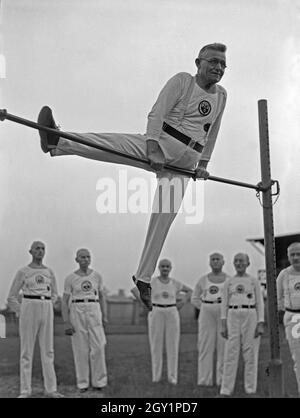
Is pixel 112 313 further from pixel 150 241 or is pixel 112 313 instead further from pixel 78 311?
pixel 150 241

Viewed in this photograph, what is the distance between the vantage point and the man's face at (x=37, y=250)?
6.12m

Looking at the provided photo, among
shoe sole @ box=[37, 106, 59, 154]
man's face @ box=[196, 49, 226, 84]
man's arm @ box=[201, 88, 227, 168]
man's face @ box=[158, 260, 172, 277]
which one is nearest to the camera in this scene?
shoe sole @ box=[37, 106, 59, 154]

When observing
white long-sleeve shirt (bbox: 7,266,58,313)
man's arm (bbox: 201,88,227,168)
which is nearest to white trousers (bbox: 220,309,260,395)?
white long-sleeve shirt (bbox: 7,266,58,313)

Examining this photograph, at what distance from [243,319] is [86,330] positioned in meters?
1.53

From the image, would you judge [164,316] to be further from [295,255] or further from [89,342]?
[295,255]

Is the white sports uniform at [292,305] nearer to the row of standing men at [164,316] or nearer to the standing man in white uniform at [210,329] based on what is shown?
the row of standing men at [164,316]

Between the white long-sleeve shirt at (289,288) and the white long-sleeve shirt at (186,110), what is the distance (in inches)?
95.2

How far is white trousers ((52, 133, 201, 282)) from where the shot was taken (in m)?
3.41

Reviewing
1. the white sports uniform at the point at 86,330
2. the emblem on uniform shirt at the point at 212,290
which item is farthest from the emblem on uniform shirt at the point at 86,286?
the emblem on uniform shirt at the point at 212,290

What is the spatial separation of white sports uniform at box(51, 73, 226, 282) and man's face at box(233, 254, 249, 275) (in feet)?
9.14

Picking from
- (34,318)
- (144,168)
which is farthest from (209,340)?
(144,168)

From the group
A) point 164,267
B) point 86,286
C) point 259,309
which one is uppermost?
point 164,267

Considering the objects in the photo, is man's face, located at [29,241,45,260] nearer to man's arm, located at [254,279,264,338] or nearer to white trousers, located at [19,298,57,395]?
white trousers, located at [19,298,57,395]

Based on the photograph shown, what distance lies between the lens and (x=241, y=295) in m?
6.29
